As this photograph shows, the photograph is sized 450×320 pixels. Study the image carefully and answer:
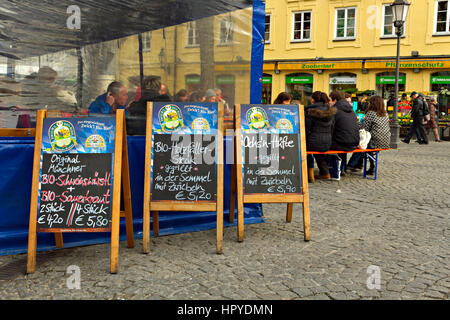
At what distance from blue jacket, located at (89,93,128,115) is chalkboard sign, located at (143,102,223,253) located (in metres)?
0.62

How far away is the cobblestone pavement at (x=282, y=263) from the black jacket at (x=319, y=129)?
2152mm

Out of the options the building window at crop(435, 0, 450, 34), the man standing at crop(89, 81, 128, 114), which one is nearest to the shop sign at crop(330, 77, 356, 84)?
the building window at crop(435, 0, 450, 34)

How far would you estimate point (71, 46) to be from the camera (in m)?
4.79

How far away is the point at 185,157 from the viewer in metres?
4.70

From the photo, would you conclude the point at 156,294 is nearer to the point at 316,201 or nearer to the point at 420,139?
the point at 316,201

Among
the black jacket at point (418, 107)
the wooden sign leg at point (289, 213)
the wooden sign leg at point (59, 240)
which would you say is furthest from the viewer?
the black jacket at point (418, 107)

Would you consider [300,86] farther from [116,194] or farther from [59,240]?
[116,194]

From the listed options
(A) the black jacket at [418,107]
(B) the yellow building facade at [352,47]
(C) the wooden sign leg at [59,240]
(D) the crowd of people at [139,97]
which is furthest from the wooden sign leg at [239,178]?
(B) the yellow building facade at [352,47]

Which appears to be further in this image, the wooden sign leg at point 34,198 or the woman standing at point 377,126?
the woman standing at point 377,126

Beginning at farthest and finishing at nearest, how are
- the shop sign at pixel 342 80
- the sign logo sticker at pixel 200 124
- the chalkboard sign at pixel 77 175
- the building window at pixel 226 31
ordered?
the shop sign at pixel 342 80 → the building window at pixel 226 31 → the sign logo sticker at pixel 200 124 → the chalkboard sign at pixel 77 175

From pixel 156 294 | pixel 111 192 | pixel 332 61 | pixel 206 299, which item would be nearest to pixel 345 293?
pixel 206 299

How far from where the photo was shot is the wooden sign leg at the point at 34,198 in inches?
158

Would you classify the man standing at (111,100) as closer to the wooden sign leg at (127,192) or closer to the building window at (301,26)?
the wooden sign leg at (127,192)
